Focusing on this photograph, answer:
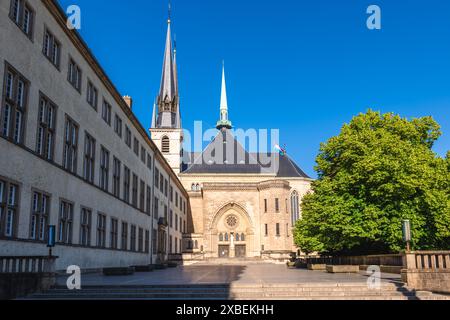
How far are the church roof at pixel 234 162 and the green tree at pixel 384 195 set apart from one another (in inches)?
1837

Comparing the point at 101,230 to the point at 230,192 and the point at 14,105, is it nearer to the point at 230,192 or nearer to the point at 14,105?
the point at 14,105

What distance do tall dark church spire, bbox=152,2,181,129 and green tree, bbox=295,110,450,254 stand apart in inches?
1993

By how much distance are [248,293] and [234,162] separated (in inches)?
2733

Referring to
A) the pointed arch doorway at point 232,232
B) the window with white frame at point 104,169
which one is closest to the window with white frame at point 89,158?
the window with white frame at point 104,169

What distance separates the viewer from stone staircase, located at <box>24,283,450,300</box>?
14711 millimetres

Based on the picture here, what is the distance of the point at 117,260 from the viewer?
32656mm

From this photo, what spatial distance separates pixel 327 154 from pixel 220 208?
38.7 metres

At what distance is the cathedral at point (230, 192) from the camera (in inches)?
2699

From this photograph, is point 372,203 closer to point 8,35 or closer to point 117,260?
point 117,260

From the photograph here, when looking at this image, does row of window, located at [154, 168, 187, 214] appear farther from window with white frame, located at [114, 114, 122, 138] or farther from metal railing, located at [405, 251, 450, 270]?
metal railing, located at [405, 251, 450, 270]

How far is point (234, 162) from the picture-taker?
84.4 meters

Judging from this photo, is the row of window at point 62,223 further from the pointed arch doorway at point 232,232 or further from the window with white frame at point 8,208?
the pointed arch doorway at point 232,232
